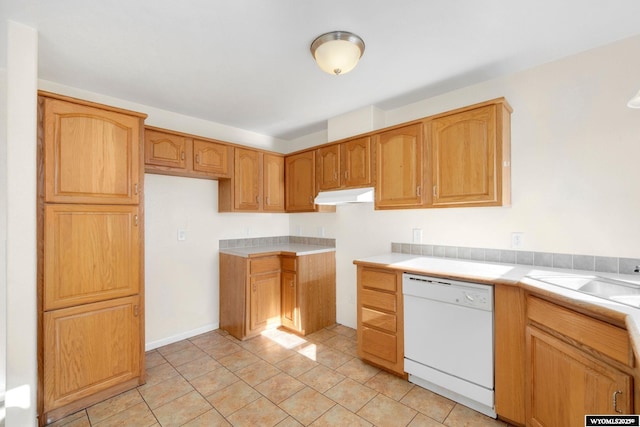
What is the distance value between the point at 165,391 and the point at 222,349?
70cm

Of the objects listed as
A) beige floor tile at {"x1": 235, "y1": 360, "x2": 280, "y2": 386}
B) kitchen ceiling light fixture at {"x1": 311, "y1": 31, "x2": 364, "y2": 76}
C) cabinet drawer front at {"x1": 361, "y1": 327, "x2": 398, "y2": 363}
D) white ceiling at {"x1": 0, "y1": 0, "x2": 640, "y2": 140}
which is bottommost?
beige floor tile at {"x1": 235, "y1": 360, "x2": 280, "y2": 386}

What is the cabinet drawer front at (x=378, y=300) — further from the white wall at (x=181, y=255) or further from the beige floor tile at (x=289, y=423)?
the white wall at (x=181, y=255)

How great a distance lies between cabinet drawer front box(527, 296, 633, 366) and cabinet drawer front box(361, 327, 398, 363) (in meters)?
1.04

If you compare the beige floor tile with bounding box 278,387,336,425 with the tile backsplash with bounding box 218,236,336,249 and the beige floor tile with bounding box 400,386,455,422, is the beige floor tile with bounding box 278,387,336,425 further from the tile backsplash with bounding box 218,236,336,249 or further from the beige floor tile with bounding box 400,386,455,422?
the tile backsplash with bounding box 218,236,336,249

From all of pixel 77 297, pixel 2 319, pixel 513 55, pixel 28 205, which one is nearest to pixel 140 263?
pixel 77 297

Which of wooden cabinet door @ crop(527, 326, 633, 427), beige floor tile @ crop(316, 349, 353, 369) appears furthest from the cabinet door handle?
beige floor tile @ crop(316, 349, 353, 369)

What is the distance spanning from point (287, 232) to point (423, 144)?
2401 mm

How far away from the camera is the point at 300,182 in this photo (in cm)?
347

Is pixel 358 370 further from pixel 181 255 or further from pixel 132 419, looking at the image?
pixel 181 255

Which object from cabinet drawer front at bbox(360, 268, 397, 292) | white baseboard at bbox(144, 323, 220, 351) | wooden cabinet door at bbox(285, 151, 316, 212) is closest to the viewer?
cabinet drawer front at bbox(360, 268, 397, 292)

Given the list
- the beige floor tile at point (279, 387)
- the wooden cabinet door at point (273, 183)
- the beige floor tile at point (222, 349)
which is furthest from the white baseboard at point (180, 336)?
the wooden cabinet door at point (273, 183)

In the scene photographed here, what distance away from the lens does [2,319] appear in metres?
1.98

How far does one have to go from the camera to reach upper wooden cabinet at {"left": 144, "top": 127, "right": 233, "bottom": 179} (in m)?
2.63

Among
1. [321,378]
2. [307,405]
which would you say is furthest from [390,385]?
[307,405]
